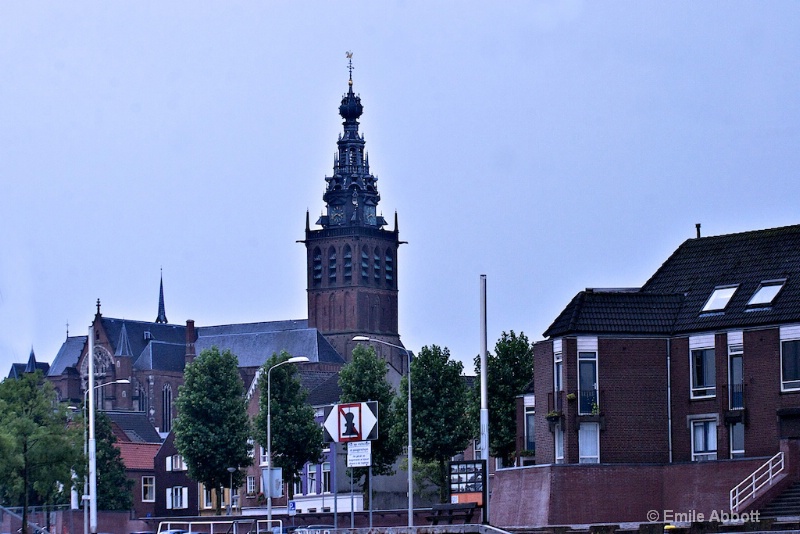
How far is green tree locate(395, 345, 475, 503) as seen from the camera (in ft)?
319

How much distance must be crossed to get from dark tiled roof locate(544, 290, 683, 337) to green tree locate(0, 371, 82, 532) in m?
26.2

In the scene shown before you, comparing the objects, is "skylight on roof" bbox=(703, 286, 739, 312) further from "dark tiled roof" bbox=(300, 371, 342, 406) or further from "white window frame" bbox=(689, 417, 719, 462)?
"dark tiled roof" bbox=(300, 371, 342, 406)

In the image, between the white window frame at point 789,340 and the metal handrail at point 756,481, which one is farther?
the white window frame at point 789,340

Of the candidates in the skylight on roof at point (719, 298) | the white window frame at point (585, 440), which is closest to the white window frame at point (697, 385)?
the skylight on roof at point (719, 298)

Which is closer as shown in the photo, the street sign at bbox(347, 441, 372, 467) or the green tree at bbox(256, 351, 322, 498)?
the street sign at bbox(347, 441, 372, 467)

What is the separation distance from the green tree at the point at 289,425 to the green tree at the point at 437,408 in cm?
834

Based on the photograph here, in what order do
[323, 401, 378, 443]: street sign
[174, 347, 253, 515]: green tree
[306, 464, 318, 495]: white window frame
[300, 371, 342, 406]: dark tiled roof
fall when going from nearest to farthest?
[323, 401, 378, 443]: street sign < [174, 347, 253, 515]: green tree < [306, 464, 318, 495]: white window frame < [300, 371, 342, 406]: dark tiled roof

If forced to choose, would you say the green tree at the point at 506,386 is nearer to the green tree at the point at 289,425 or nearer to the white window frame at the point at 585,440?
the green tree at the point at 289,425

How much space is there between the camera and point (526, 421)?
75.0 metres

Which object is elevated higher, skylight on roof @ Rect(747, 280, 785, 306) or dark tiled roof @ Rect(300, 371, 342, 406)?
skylight on roof @ Rect(747, 280, 785, 306)

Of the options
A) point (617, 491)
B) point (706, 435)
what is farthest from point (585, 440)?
point (706, 435)

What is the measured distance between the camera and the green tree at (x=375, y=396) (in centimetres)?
10044

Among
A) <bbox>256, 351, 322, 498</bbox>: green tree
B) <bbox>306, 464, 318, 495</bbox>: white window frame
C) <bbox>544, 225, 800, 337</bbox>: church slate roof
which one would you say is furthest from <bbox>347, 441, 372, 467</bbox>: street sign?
<bbox>306, 464, 318, 495</bbox>: white window frame

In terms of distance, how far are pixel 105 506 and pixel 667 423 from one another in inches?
2437
